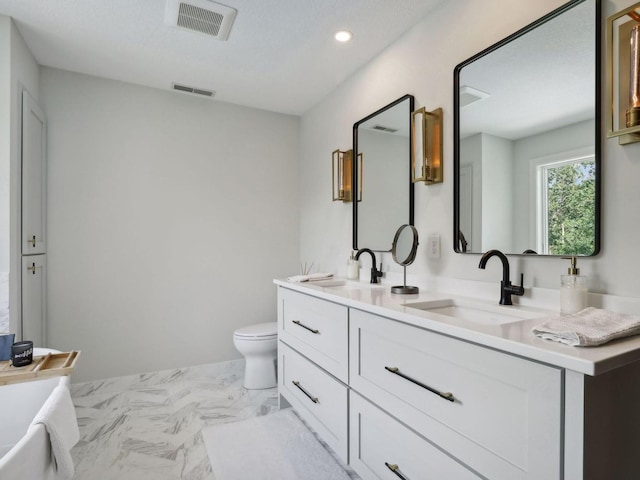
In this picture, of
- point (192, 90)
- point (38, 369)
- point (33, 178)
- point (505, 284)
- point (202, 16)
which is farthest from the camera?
point (192, 90)

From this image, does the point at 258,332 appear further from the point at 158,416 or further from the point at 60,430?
the point at 60,430

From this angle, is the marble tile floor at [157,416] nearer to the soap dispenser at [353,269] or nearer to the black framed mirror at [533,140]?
the soap dispenser at [353,269]

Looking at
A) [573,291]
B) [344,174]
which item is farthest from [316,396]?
[344,174]

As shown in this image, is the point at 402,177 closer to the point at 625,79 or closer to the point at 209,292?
the point at 625,79

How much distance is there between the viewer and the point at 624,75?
1.17 meters

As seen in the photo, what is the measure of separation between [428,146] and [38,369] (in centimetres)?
195

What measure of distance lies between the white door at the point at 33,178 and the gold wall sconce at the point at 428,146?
223 centimetres

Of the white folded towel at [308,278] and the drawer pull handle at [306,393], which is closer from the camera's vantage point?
the drawer pull handle at [306,393]

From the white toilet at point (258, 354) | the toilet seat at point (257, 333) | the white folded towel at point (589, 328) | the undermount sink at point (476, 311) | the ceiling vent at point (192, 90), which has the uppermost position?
the ceiling vent at point (192, 90)

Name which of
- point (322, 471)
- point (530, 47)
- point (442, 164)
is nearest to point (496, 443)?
point (322, 471)

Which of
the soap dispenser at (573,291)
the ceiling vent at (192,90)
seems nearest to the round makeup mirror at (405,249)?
the soap dispenser at (573,291)

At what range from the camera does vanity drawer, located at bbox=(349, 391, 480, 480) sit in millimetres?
1155

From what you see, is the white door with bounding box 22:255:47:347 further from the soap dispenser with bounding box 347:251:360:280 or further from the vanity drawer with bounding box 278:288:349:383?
the soap dispenser with bounding box 347:251:360:280

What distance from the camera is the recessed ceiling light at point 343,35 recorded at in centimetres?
210
